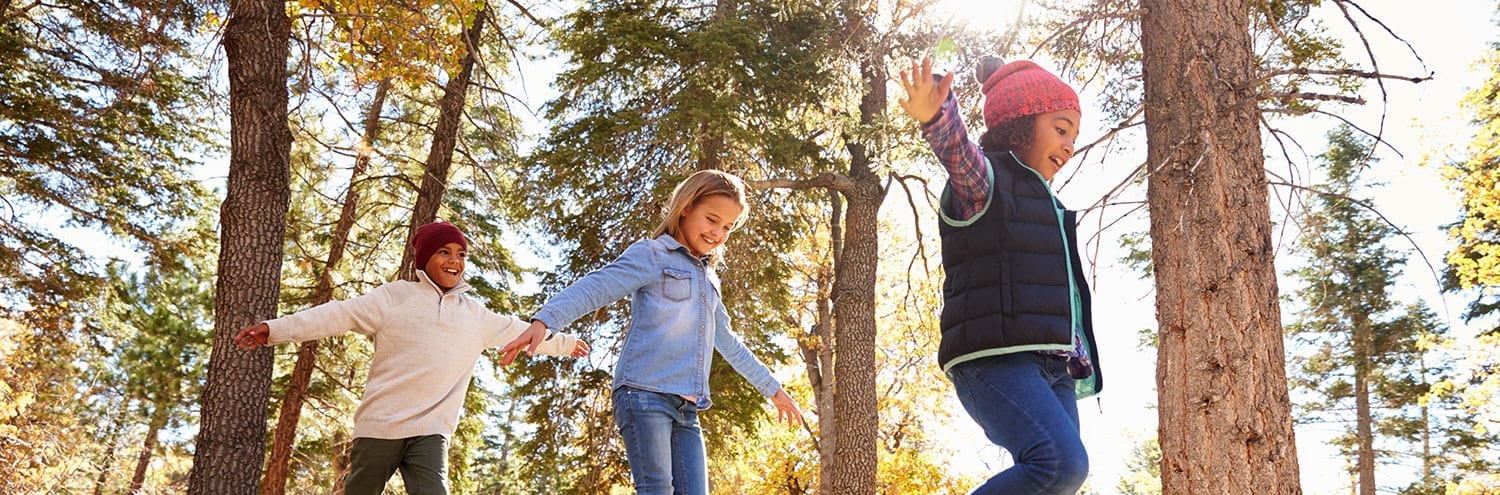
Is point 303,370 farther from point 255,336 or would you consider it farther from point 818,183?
point 255,336

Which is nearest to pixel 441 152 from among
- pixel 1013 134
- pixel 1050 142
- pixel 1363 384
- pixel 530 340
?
pixel 530 340

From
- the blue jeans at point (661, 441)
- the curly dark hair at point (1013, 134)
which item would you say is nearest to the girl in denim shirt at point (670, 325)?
the blue jeans at point (661, 441)

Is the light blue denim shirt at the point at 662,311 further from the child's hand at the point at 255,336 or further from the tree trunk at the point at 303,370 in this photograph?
the tree trunk at the point at 303,370

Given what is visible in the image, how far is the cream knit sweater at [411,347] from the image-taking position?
4.35m

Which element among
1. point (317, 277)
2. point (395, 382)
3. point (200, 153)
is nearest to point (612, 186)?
point (317, 277)

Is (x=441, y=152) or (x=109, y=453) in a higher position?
(x=441, y=152)

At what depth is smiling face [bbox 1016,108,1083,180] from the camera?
10.8 ft

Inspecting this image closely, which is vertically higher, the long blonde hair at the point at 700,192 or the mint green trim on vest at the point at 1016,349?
the long blonde hair at the point at 700,192

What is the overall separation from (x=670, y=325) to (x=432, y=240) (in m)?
1.79

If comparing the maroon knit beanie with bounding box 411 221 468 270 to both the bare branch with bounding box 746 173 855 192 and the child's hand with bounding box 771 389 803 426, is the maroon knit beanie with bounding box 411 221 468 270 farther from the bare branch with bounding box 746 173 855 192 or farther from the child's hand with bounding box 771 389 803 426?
the bare branch with bounding box 746 173 855 192

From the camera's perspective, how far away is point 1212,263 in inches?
139

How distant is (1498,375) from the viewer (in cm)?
1247

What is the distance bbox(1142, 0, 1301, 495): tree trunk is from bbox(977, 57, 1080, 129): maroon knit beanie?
1.93 ft

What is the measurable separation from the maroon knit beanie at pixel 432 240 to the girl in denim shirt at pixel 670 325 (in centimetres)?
148
